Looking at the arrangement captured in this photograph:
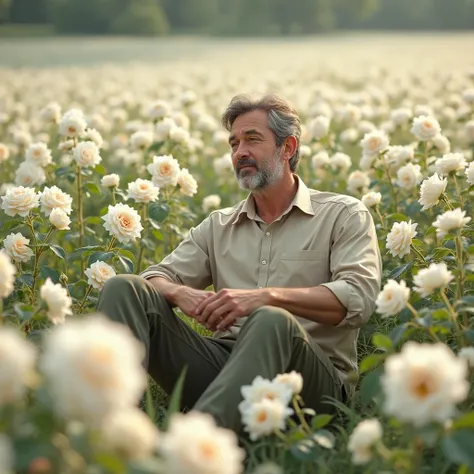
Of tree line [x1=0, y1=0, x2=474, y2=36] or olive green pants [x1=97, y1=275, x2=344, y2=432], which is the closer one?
olive green pants [x1=97, y1=275, x2=344, y2=432]

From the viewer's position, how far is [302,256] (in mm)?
3287

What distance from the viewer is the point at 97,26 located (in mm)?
30828

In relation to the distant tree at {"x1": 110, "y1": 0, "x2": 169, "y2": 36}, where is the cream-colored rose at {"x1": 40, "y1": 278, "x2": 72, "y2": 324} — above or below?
below

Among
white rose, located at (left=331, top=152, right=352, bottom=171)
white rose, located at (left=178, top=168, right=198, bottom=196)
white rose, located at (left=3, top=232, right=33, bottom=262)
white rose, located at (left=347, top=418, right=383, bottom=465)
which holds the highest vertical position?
white rose, located at (left=331, top=152, right=352, bottom=171)

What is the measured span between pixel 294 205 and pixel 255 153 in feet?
0.89

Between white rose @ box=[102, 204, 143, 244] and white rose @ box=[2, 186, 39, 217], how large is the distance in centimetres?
29

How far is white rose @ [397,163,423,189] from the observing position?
4250 millimetres

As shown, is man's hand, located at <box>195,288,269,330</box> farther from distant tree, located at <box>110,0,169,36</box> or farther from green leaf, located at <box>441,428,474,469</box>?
distant tree, located at <box>110,0,169,36</box>

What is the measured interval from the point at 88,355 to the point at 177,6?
103 feet

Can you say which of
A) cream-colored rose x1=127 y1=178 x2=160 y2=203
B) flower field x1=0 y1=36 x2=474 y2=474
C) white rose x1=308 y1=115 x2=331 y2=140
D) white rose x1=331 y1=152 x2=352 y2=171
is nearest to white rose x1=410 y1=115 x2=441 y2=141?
flower field x1=0 y1=36 x2=474 y2=474

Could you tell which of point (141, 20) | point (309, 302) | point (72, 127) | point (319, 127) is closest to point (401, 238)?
point (309, 302)

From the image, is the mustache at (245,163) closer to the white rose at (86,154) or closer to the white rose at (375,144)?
the white rose at (86,154)

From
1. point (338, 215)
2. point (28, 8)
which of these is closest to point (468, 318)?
point (338, 215)

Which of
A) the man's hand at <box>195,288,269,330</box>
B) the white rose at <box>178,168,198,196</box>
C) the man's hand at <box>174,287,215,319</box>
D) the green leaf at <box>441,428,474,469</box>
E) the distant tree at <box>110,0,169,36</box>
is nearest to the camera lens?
the green leaf at <box>441,428,474,469</box>
